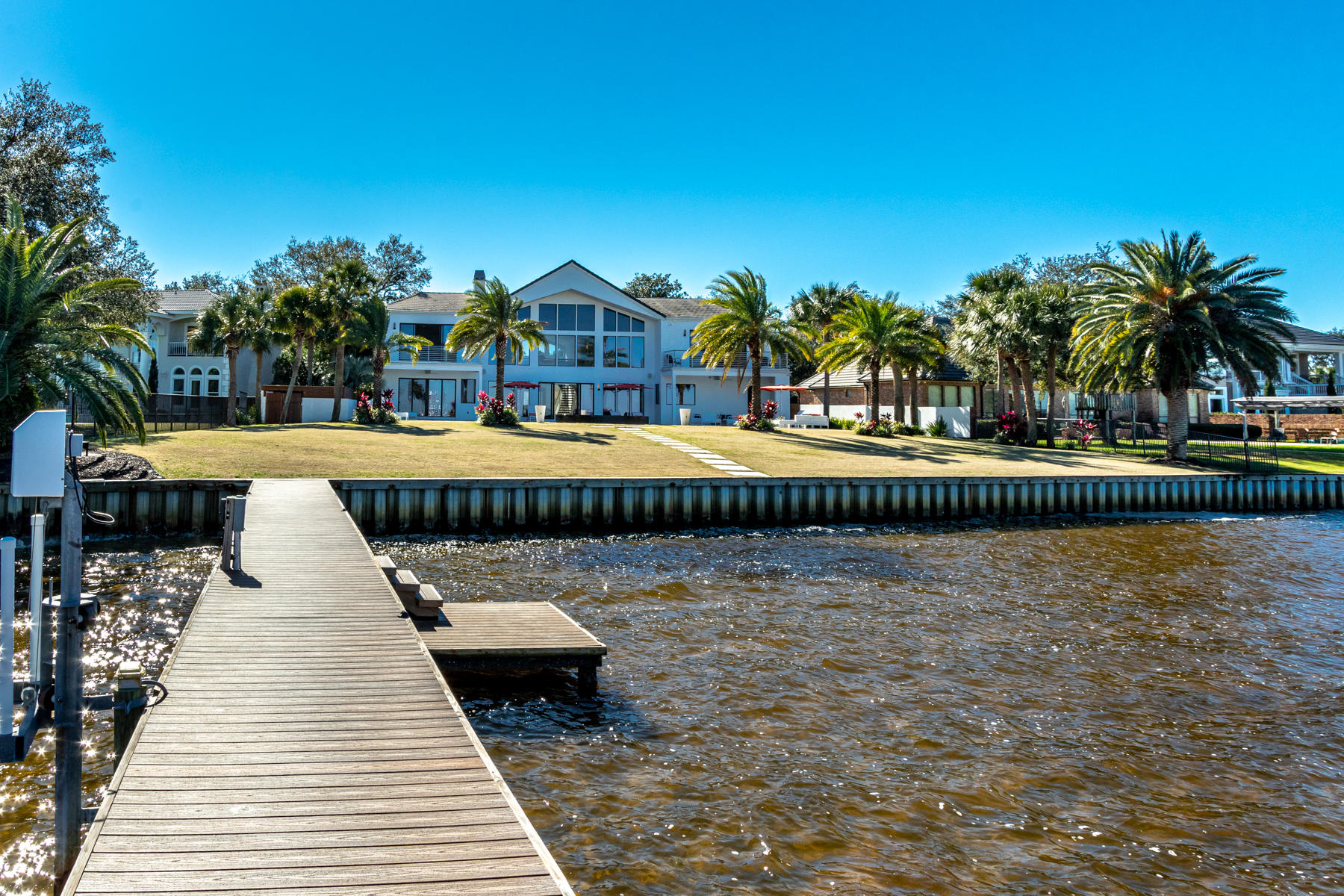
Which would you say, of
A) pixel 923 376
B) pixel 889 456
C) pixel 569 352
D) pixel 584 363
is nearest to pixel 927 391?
pixel 923 376

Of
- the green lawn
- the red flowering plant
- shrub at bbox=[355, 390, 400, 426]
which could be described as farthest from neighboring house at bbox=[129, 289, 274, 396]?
the red flowering plant

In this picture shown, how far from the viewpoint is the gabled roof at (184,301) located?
4859cm

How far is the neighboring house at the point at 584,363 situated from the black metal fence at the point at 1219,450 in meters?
20.2

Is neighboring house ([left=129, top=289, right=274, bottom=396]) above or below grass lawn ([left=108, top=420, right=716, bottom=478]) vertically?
above

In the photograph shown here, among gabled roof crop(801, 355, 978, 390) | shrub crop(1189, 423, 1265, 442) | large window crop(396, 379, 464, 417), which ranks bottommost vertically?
shrub crop(1189, 423, 1265, 442)

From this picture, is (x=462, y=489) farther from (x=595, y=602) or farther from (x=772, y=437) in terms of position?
(x=772, y=437)

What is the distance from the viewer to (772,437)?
36219mm

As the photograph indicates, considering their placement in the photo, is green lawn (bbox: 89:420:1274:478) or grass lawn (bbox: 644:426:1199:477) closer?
green lawn (bbox: 89:420:1274:478)

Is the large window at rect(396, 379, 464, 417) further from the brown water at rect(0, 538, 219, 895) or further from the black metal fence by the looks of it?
the black metal fence

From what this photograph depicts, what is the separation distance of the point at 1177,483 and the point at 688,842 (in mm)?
27470

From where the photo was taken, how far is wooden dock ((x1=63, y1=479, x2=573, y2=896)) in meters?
4.15

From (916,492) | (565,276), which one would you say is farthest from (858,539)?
(565,276)

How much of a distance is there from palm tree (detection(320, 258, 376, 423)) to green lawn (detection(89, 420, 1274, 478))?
4744 millimetres

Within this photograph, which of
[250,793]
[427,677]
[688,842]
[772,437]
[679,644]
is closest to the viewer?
[250,793]
